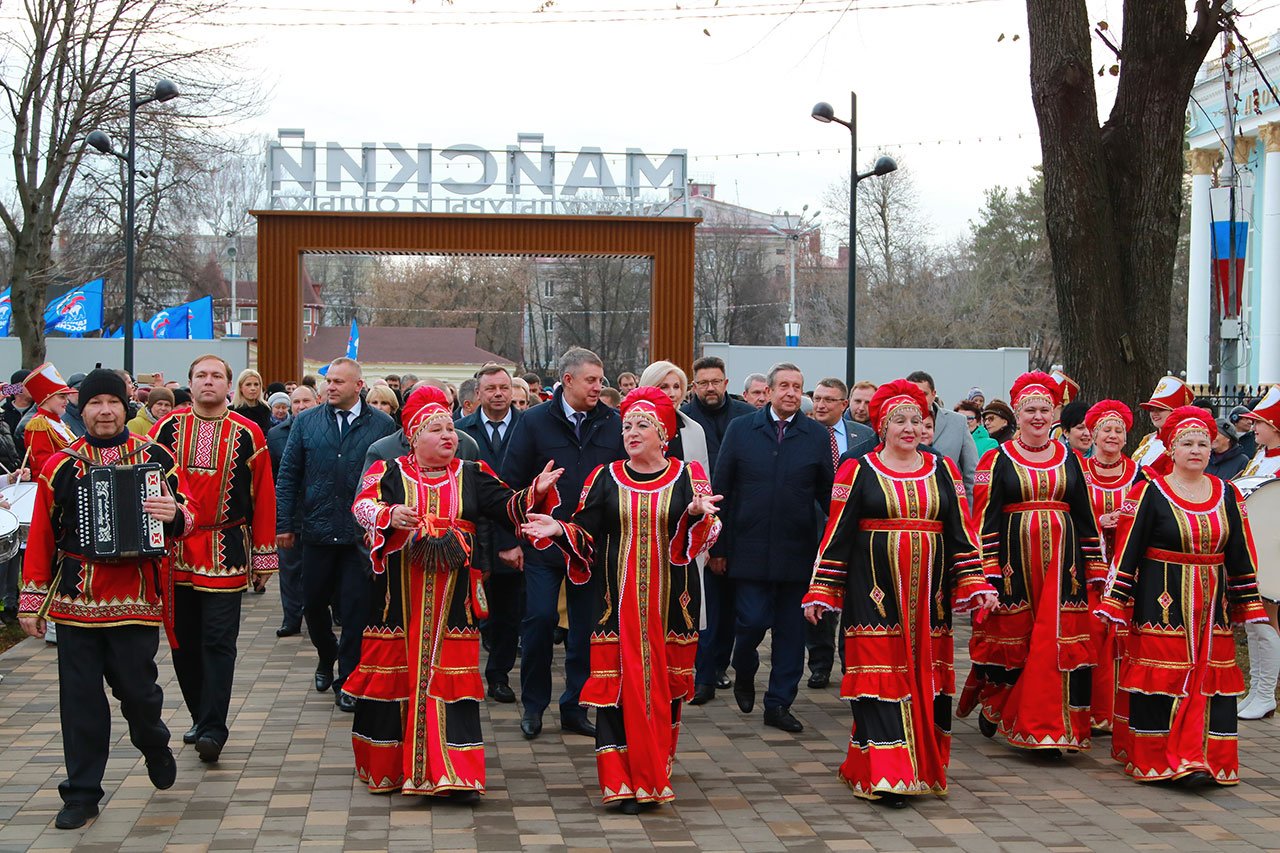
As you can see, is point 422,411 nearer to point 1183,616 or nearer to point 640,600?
point 640,600

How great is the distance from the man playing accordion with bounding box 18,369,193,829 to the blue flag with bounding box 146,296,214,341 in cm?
2886

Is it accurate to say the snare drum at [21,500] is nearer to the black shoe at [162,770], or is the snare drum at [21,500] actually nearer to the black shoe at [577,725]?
the black shoe at [162,770]

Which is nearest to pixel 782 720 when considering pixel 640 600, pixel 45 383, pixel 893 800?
pixel 893 800

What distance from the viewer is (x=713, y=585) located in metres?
9.34

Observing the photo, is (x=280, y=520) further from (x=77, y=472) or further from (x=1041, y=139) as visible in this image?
(x=1041, y=139)

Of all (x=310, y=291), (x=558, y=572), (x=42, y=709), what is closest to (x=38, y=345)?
(x=42, y=709)

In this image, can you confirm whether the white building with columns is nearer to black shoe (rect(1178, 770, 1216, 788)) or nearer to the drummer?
the drummer

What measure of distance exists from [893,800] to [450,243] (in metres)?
19.6

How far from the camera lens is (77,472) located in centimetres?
632

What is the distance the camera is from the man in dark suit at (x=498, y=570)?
920cm

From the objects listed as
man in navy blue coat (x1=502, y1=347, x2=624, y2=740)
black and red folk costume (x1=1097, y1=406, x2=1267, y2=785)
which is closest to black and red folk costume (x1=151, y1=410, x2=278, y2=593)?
man in navy blue coat (x1=502, y1=347, x2=624, y2=740)

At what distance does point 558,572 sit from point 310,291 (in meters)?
79.3

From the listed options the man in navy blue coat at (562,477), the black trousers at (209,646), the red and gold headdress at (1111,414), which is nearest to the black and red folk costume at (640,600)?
the man in navy blue coat at (562,477)

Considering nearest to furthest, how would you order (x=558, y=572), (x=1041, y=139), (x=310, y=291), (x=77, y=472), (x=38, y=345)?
(x=77, y=472), (x=558, y=572), (x=1041, y=139), (x=38, y=345), (x=310, y=291)
